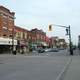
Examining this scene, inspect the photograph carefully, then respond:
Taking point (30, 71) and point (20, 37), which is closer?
point (30, 71)

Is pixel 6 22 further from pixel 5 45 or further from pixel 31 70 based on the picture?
pixel 31 70

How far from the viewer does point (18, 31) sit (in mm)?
113312

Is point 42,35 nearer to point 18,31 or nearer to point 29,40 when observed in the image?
point 29,40

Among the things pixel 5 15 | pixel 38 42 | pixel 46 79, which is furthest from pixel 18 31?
pixel 46 79

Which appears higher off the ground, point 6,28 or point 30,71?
point 6,28

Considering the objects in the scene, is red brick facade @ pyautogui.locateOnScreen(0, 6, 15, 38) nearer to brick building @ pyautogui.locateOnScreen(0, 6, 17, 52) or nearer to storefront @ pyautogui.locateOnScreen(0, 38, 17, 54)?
brick building @ pyautogui.locateOnScreen(0, 6, 17, 52)

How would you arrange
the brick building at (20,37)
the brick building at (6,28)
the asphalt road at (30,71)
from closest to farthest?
the asphalt road at (30,71) < the brick building at (6,28) < the brick building at (20,37)

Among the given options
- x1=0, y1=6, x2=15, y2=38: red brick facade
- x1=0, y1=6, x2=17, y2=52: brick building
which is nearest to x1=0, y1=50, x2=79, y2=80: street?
x1=0, y1=6, x2=17, y2=52: brick building

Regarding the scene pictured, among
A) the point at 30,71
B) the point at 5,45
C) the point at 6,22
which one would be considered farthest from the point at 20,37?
the point at 30,71

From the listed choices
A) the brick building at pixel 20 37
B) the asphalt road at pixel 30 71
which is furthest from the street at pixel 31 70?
the brick building at pixel 20 37

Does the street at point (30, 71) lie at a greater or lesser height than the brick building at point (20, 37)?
lesser

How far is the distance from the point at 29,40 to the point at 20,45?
21.9 meters

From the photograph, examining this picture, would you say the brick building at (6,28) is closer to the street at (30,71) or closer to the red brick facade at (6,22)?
the red brick facade at (6,22)

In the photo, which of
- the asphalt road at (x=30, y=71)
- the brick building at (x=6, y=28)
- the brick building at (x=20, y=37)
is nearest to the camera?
A: the asphalt road at (x=30, y=71)
